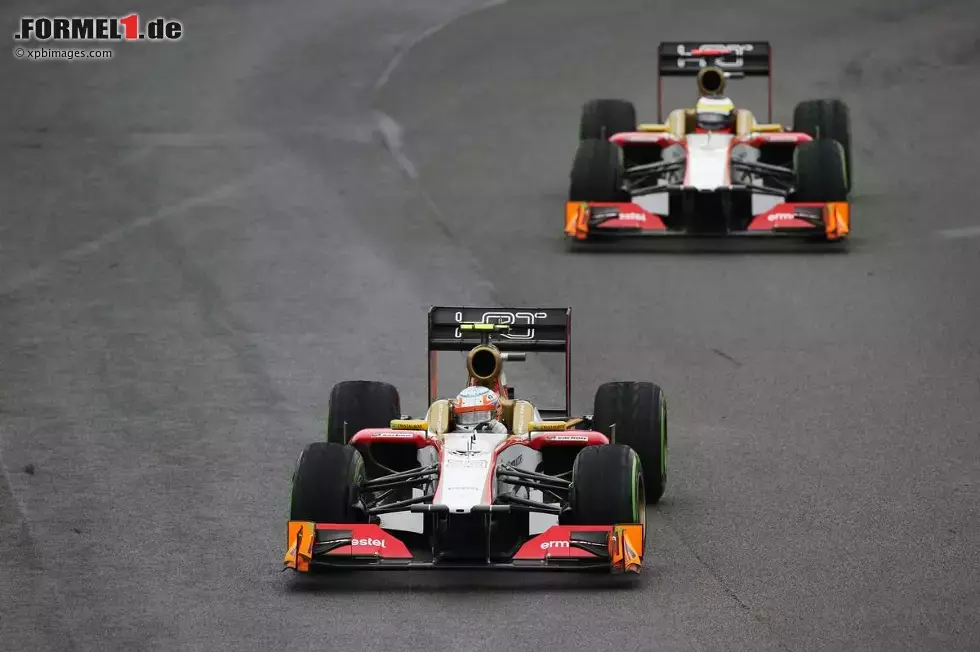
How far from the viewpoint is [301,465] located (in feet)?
46.6

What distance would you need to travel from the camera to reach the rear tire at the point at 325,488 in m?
14.1

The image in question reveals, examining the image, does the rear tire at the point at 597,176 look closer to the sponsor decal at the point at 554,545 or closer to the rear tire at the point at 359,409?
the rear tire at the point at 359,409

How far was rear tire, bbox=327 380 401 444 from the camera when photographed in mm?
16297

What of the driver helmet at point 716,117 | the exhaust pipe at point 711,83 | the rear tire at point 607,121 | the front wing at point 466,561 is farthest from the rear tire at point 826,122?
the front wing at point 466,561

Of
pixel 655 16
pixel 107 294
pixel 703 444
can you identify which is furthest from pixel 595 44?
pixel 703 444

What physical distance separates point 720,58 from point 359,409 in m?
13.4

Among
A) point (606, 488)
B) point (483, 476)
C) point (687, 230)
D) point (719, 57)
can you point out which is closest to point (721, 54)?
point (719, 57)

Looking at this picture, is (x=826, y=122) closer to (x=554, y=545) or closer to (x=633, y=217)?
(x=633, y=217)

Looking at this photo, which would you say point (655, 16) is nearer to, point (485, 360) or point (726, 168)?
point (726, 168)

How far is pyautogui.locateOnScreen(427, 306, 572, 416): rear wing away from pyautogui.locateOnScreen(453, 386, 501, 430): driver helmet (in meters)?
1.13

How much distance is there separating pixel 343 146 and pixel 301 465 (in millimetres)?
18441

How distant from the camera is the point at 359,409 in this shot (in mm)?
16344

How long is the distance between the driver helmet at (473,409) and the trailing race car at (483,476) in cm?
1

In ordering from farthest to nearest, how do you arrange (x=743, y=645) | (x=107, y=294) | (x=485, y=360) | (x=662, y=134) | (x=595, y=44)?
(x=595, y=44) → (x=662, y=134) → (x=107, y=294) → (x=485, y=360) → (x=743, y=645)
